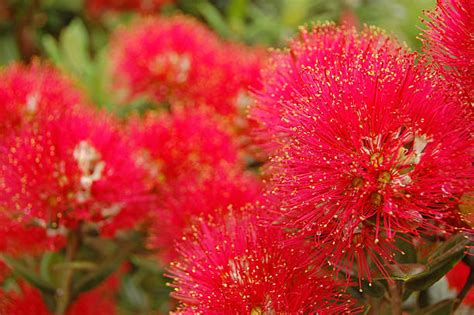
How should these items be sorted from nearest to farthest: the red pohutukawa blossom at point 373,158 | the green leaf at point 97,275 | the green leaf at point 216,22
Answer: the red pohutukawa blossom at point 373,158
the green leaf at point 97,275
the green leaf at point 216,22

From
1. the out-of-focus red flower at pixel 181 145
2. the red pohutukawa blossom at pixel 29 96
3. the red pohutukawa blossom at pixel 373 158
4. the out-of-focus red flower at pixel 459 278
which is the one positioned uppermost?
the red pohutukawa blossom at pixel 29 96

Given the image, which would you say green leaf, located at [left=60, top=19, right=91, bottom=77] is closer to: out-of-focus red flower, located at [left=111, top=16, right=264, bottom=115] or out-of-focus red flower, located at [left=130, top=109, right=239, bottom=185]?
out-of-focus red flower, located at [left=111, top=16, right=264, bottom=115]

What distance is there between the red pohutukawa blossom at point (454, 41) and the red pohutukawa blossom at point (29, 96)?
0.52m

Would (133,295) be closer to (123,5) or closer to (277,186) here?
(277,186)

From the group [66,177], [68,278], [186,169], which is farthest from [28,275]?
[186,169]

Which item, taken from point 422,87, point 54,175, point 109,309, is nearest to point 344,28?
point 422,87

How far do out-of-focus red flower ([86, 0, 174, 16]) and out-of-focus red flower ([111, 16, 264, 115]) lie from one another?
334 mm

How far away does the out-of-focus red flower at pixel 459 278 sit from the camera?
30.4 inches

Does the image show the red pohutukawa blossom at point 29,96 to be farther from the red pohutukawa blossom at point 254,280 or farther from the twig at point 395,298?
the twig at point 395,298

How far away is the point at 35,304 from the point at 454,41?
0.68 m

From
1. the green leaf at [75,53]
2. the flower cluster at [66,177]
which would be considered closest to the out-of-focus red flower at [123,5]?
the green leaf at [75,53]

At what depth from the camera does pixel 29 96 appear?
981mm

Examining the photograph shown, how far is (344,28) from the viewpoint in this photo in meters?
0.72

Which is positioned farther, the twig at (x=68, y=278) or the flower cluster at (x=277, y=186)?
the twig at (x=68, y=278)
